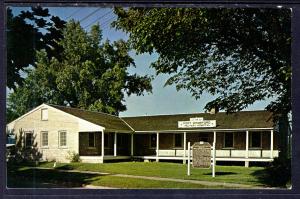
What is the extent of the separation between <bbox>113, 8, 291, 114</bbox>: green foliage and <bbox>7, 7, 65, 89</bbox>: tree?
48 cm

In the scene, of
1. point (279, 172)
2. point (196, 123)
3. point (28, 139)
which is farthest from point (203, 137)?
point (28, 139)

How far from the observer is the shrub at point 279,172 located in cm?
392

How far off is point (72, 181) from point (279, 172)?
57.0 inches

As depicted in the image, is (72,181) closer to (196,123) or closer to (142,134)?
(142,134)

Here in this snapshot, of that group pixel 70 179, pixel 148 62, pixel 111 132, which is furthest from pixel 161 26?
pixel 70 179

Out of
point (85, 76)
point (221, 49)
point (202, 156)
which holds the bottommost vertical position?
point (202, 156)

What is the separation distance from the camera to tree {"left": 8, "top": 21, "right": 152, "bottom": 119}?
4008 millimetres

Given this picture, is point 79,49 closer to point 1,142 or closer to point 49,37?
point 49,37

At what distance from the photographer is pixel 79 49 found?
162 inches

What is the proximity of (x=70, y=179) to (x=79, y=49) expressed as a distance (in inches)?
36.8

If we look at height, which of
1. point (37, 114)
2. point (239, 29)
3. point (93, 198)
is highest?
Result: point (239, 29)

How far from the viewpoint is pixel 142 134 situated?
13.5ft

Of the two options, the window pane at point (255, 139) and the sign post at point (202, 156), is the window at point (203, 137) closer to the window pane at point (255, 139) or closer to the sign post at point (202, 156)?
the sign post at point (202, 156)

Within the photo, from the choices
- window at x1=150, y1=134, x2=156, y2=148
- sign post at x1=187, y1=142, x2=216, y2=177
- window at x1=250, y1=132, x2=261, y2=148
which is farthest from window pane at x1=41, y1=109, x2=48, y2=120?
window at x1=250, y1=132, x2=261, y2=148
